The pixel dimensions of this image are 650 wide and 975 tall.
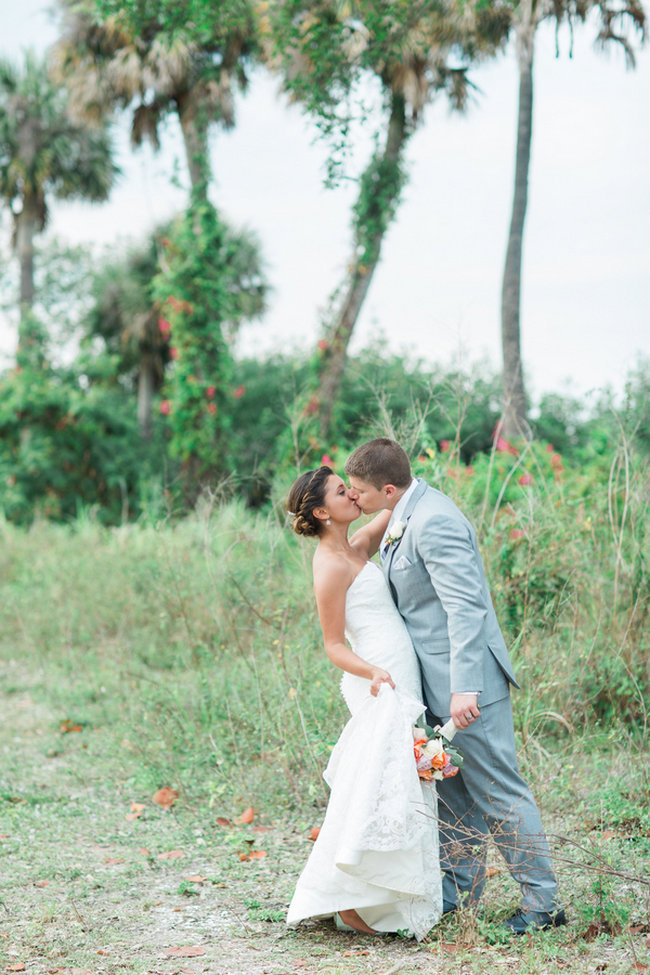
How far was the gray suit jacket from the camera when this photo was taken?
325 centimetres

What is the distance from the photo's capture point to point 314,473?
361 cm

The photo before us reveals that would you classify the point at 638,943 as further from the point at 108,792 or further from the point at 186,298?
the point at 186,298

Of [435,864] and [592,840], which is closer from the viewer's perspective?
[435,864]

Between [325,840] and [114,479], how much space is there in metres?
14.0

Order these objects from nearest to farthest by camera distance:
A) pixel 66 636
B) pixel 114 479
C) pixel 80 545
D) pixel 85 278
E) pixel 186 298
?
pixel 66 636 < pixel 80 545 < pixel 186 298 < pixel 114 479 < pixel 85 278

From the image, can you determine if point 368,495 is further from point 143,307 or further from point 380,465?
point 143,307

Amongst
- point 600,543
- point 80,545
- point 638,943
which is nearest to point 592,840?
point 638,943

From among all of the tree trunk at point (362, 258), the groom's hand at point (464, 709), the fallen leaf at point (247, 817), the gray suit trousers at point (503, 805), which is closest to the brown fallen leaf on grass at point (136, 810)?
the fallen leaf at point (247, 817)

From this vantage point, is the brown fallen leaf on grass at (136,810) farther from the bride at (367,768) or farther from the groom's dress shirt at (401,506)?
the groom's dress shirt at (401,506)

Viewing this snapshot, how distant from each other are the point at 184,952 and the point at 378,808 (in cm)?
90

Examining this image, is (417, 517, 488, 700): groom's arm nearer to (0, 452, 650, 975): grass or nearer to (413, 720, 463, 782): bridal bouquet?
(413, 720, 463, 782): bridal bouquet

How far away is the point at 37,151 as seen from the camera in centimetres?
2083

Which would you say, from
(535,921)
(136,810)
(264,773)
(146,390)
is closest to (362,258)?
(146,390)

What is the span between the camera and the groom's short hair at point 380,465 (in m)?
3.51
